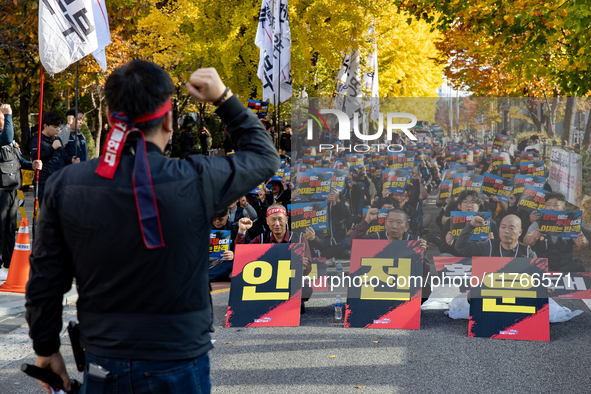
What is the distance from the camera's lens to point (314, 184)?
689 cm

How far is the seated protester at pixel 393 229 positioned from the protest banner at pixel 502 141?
4.09 ft

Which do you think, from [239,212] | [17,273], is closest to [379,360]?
[239,212]

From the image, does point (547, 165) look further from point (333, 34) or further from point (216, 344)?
point (333, 34)

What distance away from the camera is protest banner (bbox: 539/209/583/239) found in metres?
6.49

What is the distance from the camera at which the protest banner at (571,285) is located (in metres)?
6.45

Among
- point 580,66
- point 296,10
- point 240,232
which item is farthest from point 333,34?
point 240,232

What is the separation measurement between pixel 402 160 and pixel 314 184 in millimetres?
1022

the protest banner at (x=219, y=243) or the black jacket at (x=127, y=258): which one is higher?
the black jacket at (x=127, y=258)

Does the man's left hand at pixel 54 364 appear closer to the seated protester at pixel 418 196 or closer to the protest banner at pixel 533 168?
the seated protester at pixel 418 196

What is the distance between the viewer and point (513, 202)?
6.53 metres

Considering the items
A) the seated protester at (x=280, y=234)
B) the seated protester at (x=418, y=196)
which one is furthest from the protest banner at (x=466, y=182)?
the seated protester at (x=280, y=234)

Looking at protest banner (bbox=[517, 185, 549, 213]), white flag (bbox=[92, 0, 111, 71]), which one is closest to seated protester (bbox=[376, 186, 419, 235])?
protest banner (bbox=[517, 185, 549, 213])

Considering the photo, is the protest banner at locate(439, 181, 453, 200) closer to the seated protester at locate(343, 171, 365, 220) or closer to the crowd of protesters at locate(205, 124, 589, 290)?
the crowd of protesters at locate(205, 124, 589, 290)

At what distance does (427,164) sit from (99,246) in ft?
16.8
